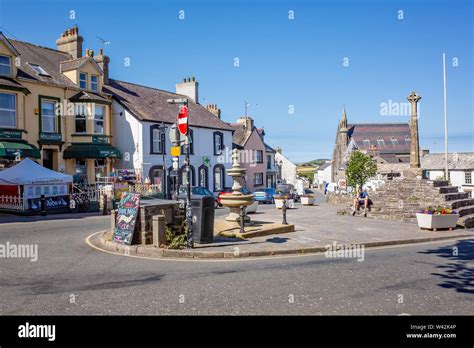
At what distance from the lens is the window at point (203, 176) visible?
3590 cm

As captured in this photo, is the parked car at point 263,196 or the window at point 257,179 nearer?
the parked car at point 263,196

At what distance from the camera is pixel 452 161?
184 feet

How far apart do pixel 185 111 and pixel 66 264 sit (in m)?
4.80

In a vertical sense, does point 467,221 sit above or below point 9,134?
below

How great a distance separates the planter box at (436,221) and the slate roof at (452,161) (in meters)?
45.0

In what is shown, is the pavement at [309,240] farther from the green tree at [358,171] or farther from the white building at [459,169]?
the white building at [459,169]

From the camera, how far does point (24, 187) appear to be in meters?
19.8

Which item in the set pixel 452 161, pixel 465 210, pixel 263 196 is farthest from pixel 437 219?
pixel 452 161

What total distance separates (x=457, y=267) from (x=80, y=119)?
2575cm

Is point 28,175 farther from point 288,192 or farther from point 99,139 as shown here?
point 288,192

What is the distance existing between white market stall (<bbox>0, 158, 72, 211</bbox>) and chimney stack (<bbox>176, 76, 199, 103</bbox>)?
22.1m

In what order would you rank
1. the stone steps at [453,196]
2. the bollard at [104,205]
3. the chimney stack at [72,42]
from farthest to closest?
the chimney stack at [72,42], the bollard at [104,205], the stone steps at [453,196]

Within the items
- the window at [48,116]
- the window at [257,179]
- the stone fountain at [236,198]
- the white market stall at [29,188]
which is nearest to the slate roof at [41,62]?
the window at [48,116]
